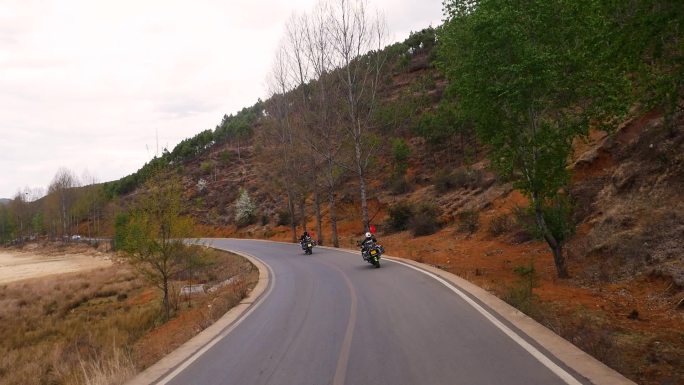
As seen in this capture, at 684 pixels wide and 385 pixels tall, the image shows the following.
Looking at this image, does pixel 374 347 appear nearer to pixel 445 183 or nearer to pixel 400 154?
pixel 445 183

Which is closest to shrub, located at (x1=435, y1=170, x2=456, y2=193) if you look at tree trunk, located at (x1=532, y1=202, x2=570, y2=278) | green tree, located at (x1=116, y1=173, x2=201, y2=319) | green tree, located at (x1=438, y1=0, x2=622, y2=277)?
green tree, located at (x1=438, y1=0, x2=622, y2=277)

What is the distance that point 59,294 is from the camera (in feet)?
95.6

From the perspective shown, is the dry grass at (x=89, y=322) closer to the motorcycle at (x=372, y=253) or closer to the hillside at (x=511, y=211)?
the motorcycle at (x=372, y=253)

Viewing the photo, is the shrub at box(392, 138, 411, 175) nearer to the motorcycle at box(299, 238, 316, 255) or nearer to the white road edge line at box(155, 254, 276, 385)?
the motorcycle at box(299, 238, 316, 255)

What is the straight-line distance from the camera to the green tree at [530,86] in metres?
12.9

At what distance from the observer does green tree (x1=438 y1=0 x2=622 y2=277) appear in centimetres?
1286

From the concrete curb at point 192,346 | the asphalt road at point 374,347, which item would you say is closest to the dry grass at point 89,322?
the concrete curb at point 192,346

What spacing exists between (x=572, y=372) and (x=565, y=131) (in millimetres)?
10024

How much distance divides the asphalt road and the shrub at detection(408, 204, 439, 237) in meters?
19.1

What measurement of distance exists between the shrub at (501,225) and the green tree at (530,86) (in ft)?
27.4

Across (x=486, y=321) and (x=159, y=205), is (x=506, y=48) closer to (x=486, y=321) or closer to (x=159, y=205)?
(x=486, y=321)

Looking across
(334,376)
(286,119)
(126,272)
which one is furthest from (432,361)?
(126,272)

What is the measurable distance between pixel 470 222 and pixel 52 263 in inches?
2213

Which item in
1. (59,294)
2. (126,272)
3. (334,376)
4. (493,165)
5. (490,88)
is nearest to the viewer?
(334,376)
